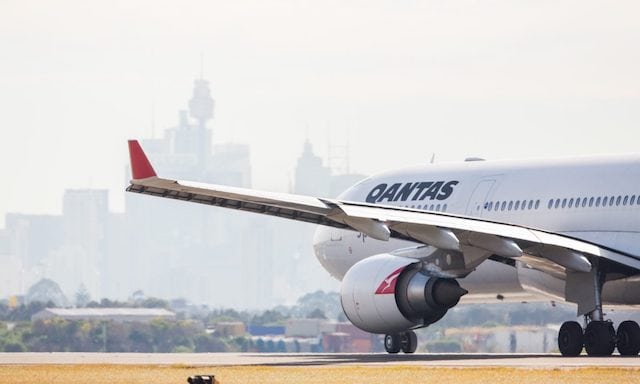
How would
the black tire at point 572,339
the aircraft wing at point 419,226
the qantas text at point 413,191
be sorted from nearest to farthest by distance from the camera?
the aircraft wing at point 419,226
the black tire at point 572,339
the qantas text at point 413,191

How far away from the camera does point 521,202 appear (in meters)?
41.9

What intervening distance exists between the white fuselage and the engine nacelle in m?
2.84

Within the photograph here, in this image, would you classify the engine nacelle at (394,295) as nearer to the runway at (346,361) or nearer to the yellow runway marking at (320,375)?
the runway at (346,361)

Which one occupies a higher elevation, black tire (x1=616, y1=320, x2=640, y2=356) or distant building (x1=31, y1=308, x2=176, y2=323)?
distant building (x1=31, y1=308, x2=176, y2=323)

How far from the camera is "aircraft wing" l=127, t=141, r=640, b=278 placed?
3306 cm

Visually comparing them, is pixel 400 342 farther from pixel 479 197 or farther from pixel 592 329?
pixel 592 329

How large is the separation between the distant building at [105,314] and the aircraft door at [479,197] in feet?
90.2

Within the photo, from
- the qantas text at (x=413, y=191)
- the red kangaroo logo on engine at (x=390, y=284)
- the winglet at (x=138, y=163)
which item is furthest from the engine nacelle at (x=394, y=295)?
the winglet at (x=138, y=163)

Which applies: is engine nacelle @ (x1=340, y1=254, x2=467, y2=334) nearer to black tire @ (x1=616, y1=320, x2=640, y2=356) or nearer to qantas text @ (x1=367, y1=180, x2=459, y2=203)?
black tire @ (x1=616, y1=320, x2=640, y2=356)

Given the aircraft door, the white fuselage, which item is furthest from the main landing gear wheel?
the aircraft door

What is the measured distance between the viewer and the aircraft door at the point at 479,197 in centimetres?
4291

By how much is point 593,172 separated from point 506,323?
93.4 feet

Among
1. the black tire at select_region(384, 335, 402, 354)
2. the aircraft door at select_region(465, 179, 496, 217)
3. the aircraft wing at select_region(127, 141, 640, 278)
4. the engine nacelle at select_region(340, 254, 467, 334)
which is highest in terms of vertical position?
the aircraft door at select_region(465, 179, 496, 217)

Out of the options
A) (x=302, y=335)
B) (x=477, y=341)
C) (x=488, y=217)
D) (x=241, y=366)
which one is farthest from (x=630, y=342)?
(x=302, y=335)
